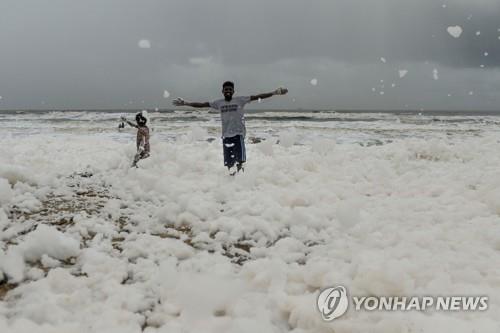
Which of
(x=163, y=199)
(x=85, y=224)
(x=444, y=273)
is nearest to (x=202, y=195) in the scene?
(x=163, y=199)

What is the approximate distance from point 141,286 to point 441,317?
6.71ft

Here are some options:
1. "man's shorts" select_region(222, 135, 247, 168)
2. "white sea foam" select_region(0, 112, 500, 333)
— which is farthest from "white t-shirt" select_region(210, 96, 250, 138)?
"white sea foam" select_region(0, 112, 500, 333)

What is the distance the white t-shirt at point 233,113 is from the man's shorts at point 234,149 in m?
0.10

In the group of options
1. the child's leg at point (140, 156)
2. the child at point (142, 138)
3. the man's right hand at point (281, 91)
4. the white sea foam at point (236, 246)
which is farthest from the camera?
the child at point (142, 138)

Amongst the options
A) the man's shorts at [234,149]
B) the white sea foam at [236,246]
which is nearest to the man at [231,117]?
the man's shorts at [234,149]

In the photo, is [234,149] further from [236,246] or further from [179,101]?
[236,246]

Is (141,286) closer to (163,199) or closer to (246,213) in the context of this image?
(246,213)

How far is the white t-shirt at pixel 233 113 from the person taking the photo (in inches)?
282

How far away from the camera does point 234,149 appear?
7332mm

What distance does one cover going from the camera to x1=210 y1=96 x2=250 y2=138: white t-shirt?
715 cm

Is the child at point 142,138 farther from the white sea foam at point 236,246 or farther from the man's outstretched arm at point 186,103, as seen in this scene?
the man's outstretched arm at point 186,103

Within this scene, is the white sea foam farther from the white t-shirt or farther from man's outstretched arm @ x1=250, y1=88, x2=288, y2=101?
man's outstretched arm @ x1=250, y1=88, x2=288, y2=101

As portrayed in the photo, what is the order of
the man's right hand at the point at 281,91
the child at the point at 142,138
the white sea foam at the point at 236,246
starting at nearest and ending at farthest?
the white sea foam at the point at 236,246 < the man's right hand at the point at 281,91 < the child at the point at 142,138

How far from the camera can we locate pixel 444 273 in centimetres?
322
